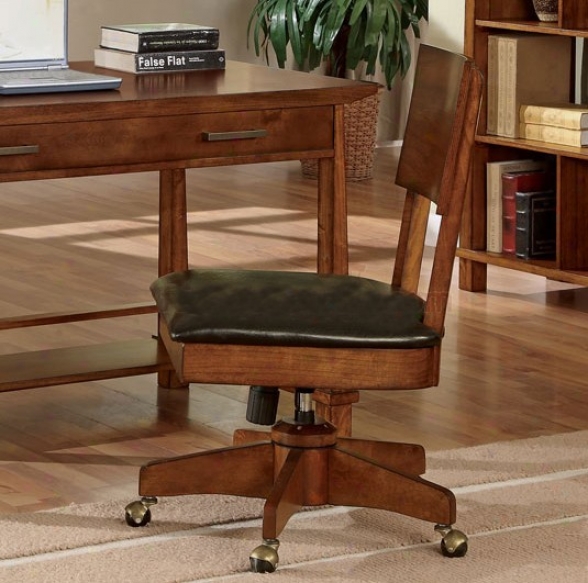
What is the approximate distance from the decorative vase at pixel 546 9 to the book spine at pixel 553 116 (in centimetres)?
26

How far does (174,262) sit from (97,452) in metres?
0.59

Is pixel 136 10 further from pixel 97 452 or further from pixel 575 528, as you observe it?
pixel 575 528

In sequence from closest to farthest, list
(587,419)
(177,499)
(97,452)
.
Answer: (177,499) < (97,452) < (587,419)

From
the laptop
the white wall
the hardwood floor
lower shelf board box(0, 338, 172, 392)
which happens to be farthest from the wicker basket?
the laptop

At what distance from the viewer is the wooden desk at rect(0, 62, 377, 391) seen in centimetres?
277

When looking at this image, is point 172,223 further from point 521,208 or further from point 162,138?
point 521,208

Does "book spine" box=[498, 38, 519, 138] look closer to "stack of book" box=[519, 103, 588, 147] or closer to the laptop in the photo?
"stack of book" box=[519, 103, 588, 147]

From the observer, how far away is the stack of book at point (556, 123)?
4293mm

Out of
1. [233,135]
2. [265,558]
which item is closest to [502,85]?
[233,135]

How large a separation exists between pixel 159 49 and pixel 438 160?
1025mm

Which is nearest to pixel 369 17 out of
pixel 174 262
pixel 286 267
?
pixel 286 267

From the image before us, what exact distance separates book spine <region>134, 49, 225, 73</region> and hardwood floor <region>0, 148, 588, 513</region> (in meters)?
0.76

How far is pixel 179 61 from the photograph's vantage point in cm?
328

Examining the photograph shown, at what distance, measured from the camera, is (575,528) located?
2.57 m
